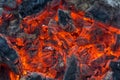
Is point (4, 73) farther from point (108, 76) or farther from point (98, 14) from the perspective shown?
point (98, 14)

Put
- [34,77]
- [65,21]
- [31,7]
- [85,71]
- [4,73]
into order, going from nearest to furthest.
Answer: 1. [34,77]
2. [85,71]
3. [4,73]
4. [65,21]
5. [31,7]

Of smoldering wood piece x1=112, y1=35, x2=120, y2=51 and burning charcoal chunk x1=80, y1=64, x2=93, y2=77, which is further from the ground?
smoldering wood piece x1=112, y1=35, x2=120, y2=51

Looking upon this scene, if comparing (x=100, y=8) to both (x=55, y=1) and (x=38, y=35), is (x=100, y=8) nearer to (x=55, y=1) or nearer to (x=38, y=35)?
(x=55, y=1)

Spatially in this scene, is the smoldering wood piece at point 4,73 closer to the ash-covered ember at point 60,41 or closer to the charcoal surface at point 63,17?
the ash-covered ember at point 60,41

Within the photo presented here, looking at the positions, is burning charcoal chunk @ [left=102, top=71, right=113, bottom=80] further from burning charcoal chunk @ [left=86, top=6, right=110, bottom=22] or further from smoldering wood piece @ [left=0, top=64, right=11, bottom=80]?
smoldering wood piece @ [left=0, top=64, right=11, bottom=80]

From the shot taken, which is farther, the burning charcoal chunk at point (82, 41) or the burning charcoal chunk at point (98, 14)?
the burning charcoal chunk at point (98, 14)

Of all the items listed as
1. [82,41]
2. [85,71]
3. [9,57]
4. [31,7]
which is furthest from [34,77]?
[31,7]

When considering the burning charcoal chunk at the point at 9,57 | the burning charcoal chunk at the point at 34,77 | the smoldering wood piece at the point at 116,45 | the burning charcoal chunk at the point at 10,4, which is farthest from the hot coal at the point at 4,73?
the smoldering wood piece at the point at 116,45

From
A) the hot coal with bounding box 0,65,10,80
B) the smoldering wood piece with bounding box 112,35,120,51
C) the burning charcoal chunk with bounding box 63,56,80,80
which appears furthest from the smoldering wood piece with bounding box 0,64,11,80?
the smoldering wood piece with bounding box 112,35,120,51
